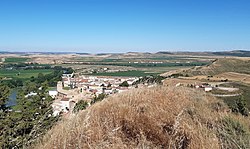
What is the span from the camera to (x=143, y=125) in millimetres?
3674

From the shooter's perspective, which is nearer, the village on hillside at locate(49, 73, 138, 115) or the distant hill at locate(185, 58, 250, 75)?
the village on hillside at locate(49, 73, 138, 115)

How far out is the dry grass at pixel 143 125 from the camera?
3.04 metres

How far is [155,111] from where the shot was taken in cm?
391

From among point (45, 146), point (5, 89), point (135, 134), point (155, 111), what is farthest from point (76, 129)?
point (5, 89)

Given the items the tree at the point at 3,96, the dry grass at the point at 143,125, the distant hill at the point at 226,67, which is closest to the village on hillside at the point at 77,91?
the dry grass at the point at 143,125

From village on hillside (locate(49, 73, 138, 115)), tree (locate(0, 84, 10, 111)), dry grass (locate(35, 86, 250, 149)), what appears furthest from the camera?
tree (locate(0, 84, 10, 111))

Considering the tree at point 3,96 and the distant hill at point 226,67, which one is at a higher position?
the tree at point 3,96

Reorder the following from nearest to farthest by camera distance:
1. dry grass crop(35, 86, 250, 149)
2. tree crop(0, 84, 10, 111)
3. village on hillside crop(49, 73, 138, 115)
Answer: dry grass crop(35, 86, 250, 149) → village on hillside crop(49, 73, 138, 115) → tree crop(0, 84, 10, 111)

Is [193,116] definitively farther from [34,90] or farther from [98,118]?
[34,90]

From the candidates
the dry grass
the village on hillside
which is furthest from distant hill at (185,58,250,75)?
the dry grass

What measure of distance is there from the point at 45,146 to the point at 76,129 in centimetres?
37

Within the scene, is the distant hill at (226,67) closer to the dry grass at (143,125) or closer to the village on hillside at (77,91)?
the village on hillside at (77,91)

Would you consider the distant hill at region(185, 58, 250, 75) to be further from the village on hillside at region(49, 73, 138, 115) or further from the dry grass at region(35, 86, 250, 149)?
the dry grass at region(35, 86, 250, 149)

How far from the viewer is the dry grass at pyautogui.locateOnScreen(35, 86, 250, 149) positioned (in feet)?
9.98
